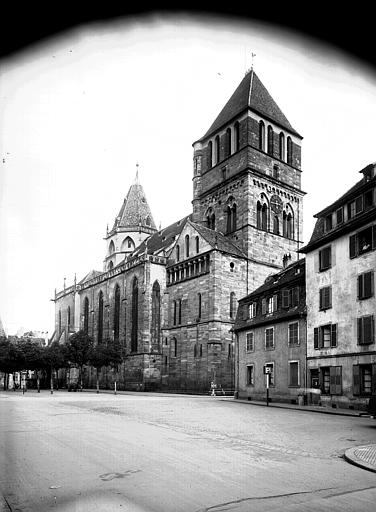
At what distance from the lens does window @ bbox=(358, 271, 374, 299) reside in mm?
27688

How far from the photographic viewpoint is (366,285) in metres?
28.1

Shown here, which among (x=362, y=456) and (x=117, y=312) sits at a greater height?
(x=117, y=312)

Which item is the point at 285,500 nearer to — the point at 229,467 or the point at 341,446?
the point at 229,467

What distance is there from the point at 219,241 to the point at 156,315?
12537 mm

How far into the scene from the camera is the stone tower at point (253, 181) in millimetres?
61719

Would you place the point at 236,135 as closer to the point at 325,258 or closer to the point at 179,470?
the point at 325,258

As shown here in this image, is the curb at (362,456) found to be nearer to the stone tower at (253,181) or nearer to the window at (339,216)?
the window at (339,216)

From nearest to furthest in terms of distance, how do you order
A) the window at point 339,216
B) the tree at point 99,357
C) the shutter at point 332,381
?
the shutter at point 332,381, the window at point 339,216, the tree at point 99,357

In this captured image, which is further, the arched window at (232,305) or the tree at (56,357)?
the tree at (56,357)

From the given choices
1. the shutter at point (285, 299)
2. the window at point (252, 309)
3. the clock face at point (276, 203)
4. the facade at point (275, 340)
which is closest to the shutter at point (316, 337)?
the facade at point (275, 340)

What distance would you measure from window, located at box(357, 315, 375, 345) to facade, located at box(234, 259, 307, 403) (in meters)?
5.69

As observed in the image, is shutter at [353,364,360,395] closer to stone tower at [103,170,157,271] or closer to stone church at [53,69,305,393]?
stone church at [53,69,305,393]

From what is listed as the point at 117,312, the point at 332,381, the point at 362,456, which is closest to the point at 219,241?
the point at 117,312

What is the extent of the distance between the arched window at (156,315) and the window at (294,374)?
3101 centimetres
